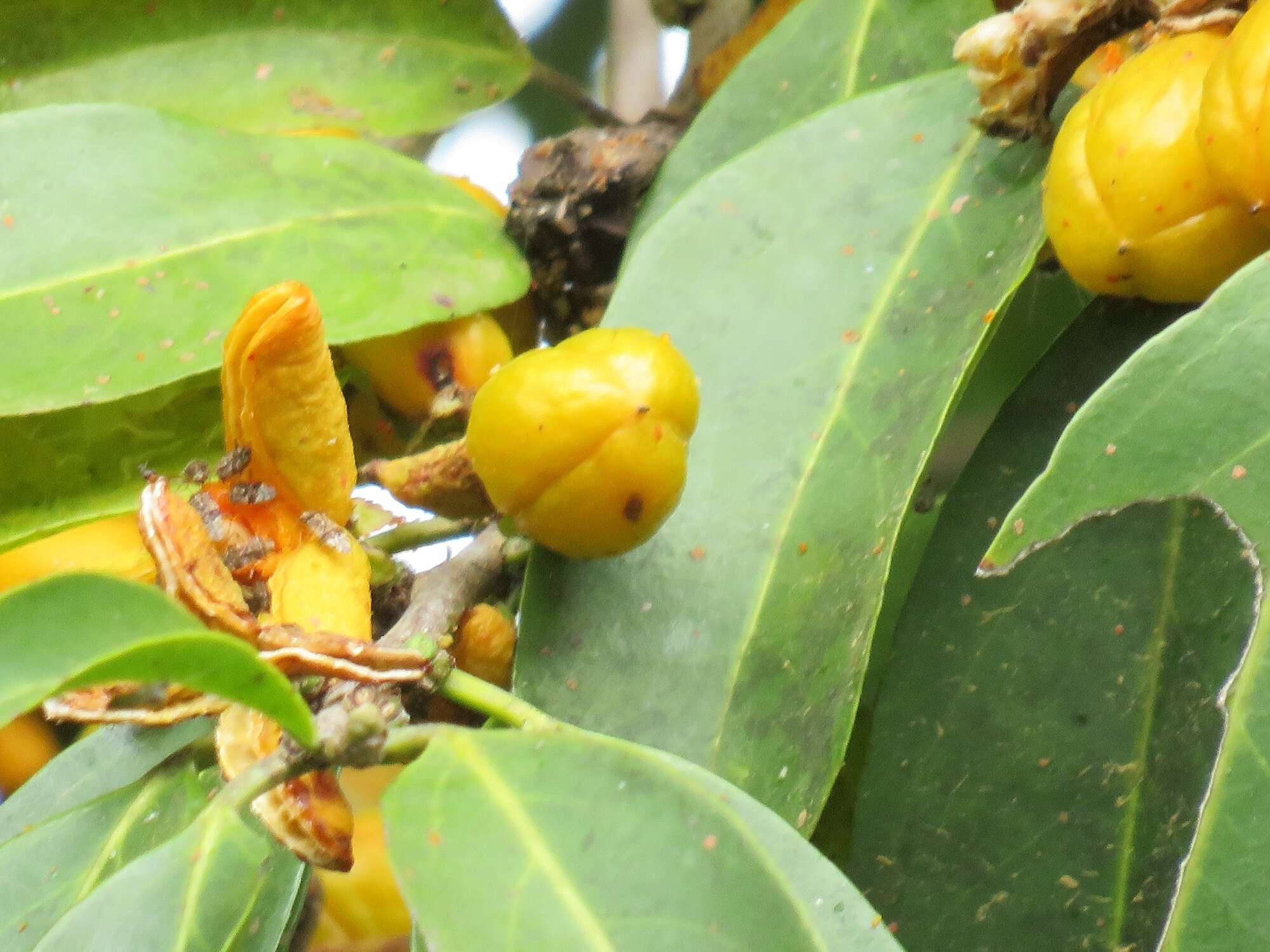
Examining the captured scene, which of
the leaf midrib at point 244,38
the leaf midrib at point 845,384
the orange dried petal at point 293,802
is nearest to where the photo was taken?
the orange dried petal at point 293,802

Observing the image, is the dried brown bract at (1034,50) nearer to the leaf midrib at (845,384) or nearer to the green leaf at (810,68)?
the leaf midrib at (845,384)

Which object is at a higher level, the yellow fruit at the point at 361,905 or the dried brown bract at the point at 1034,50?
the dried brown bract at the point at 1034,50

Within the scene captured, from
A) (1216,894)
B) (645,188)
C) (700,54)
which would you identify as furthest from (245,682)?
(700,54)

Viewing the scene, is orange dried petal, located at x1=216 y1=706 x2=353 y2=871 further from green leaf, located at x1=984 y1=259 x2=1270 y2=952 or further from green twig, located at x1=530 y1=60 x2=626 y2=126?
green twig, located at x1=530 y1=60 x2=626 y2=126

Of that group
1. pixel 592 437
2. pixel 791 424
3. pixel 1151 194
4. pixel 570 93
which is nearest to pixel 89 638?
pixel 592 437

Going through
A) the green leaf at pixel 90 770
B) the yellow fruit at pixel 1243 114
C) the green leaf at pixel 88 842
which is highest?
the yellow fruit at pixel 1243 114

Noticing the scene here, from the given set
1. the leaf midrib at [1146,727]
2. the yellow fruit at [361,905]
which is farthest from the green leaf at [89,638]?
the yellow fruit at [361,905]

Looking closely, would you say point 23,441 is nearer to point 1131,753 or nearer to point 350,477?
point 350,477
